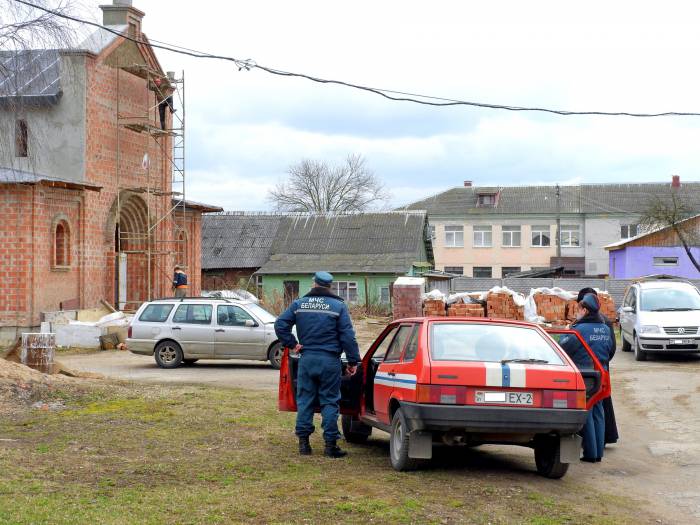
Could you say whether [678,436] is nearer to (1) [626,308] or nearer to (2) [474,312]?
(1) [626,308]

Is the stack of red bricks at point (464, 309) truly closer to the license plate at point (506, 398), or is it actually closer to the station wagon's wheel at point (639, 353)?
the station wagon's wheel at point (639, 353)

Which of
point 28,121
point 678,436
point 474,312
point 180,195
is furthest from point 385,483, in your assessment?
point 180,195

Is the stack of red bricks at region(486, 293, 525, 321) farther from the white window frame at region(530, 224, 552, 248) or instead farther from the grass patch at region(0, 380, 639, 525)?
the white window frame at region(530, 224, 552, 248)

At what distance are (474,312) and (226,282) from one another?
26966 mm

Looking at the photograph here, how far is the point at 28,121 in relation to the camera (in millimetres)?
16156

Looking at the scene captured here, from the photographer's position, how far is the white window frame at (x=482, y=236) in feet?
250

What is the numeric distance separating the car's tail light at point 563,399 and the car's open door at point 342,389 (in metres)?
2.43

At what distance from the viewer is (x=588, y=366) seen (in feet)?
32.9

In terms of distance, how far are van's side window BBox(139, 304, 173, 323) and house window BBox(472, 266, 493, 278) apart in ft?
187

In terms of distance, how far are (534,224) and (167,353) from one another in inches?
2262

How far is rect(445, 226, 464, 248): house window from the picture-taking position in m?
76.6

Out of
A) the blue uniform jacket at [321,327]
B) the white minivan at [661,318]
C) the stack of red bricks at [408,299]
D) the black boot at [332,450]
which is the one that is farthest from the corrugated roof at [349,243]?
the black boot at [332,450]

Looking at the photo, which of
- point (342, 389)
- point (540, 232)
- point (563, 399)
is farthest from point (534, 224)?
point (563, 399)

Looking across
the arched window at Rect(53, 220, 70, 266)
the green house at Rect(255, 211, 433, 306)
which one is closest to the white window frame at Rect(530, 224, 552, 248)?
the green house at Rect(255, 211, 433, 306)
